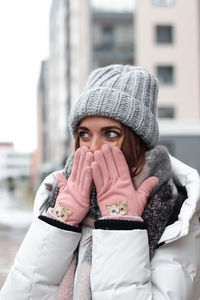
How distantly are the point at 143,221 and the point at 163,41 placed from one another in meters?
27.9

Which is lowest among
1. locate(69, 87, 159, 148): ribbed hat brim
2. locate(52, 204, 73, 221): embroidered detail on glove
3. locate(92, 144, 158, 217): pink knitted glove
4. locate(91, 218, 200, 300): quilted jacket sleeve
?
locate(91, 218, 200, 300): quilted jacket sleeve

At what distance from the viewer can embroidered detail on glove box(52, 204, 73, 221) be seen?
1.85 metres

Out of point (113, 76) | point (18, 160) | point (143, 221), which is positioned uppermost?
point (113, 76)

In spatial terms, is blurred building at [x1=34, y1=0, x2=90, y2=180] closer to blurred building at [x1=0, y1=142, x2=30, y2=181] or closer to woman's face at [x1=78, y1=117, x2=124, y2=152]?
woman's face at [x1=78, y1=117, x2=124, y2=152]

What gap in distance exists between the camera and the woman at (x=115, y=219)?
1.76m

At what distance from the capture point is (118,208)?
1810 mm

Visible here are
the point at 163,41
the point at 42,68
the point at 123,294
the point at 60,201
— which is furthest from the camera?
the point at 42,68

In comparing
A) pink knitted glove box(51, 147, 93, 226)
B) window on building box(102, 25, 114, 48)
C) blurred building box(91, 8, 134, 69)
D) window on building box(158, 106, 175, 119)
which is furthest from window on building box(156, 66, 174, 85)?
pink knitted glove box(51, 147, 93, 226)

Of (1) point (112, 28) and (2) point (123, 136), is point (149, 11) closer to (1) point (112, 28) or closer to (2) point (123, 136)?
(1) point (112, 28)

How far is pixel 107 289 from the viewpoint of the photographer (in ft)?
5.69

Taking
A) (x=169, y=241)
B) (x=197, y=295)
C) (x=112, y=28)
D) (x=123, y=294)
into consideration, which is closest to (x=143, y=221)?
(x=169, y=241)

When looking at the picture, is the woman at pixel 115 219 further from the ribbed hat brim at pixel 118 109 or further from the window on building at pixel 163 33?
the window on building at pixel 163 33

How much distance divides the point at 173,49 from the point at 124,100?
28.1m

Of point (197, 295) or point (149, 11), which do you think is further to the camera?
point (149, 11)
